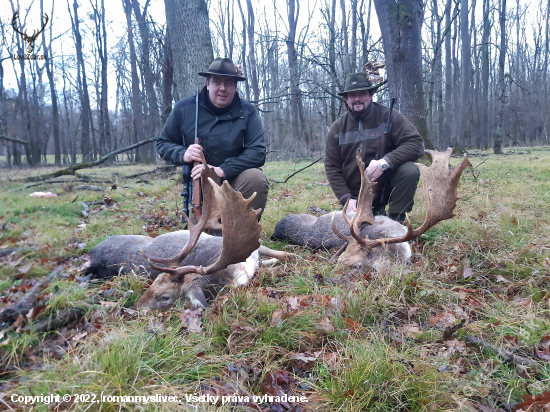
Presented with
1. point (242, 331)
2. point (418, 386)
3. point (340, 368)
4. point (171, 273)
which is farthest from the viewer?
point (171, 273)

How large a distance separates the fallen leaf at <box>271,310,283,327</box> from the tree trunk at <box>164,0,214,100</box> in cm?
575

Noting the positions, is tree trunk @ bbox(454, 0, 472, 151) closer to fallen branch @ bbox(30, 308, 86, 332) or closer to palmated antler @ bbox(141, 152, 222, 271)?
palmated antler @ bbox(141, 152, 222, 271)

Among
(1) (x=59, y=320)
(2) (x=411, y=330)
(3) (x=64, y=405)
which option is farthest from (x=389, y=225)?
(3) (x=64, y=405)

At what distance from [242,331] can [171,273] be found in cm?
94

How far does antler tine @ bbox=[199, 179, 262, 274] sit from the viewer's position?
2.89m

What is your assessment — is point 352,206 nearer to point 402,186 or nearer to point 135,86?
point 402,186

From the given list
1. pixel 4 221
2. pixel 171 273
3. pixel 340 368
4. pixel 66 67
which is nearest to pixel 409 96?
pixel 171 273

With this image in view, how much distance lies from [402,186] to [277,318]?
9.54 feet

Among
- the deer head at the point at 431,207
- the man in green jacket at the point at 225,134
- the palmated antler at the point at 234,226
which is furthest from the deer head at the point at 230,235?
the man in green jacket at the point at 225,134

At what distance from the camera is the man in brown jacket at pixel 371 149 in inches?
191

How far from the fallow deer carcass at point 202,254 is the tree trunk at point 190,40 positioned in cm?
399

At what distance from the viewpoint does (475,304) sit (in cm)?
294

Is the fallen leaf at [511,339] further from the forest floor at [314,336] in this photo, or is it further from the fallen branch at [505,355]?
the fallen branch at [505,355]

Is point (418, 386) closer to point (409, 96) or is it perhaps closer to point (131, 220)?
point (131, 220)
